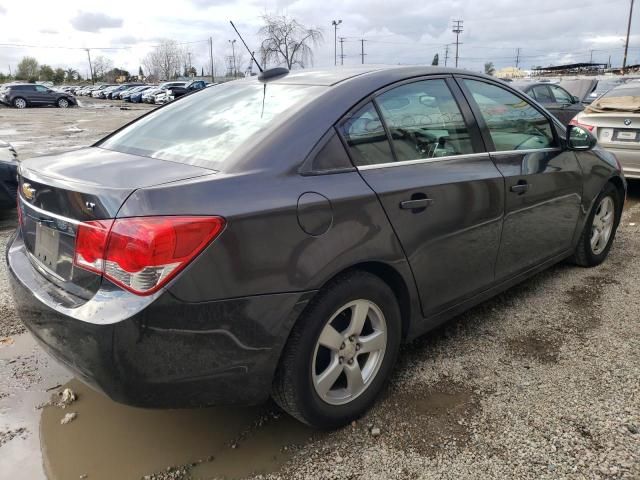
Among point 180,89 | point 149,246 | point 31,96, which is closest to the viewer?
point 149,246

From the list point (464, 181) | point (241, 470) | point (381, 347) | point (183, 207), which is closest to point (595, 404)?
point (381, 347)

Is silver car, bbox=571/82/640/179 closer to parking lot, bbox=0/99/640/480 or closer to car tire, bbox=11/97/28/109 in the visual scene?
parking lot, bbox=0/99/640/480

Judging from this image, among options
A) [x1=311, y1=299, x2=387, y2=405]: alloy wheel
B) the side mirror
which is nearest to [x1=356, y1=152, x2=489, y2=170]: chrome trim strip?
[x1=311, y1=299, x2=387, y2=405]: alloy wheel

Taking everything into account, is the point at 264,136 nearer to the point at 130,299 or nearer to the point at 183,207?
the point at 183,207

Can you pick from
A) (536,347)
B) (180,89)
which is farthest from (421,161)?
(180,89)

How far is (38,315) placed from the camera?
2.22 m

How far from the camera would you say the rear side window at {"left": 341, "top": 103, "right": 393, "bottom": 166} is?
2.44 metres

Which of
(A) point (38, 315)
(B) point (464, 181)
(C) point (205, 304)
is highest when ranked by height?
(B) point (464, 181)

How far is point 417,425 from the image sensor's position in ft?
8.27

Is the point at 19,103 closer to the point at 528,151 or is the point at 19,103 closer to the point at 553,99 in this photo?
the point at 553,99

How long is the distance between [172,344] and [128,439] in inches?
34.3

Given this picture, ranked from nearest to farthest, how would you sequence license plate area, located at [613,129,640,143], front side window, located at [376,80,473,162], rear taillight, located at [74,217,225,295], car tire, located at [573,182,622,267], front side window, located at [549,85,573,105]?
1. rear taillight, located at [74,217,225,295]
2. front side window, located at [376,80,473,162]
3. car tire, located at [573,182,622,267]
4. license plate area, located at [613,129,640,143]
5. front side window, located at [549,85,573,105]

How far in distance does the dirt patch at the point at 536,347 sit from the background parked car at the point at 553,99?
912 cm

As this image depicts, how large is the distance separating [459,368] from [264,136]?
1.69 metres
